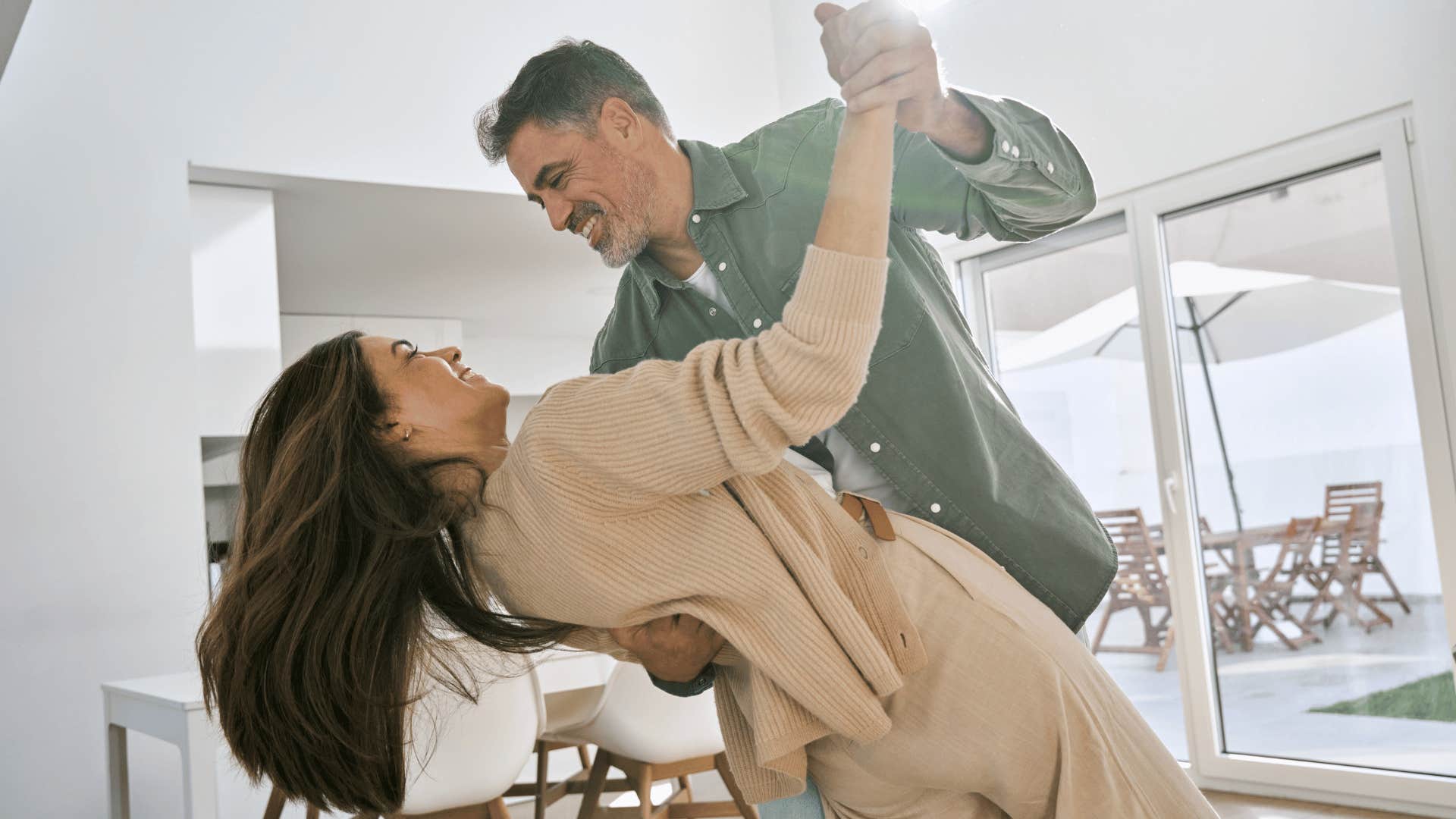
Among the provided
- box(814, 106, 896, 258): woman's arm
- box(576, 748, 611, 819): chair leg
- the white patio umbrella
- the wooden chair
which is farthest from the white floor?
box(814, 106, 896, 258): woman's arm

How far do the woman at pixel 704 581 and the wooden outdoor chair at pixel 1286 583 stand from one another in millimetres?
3307

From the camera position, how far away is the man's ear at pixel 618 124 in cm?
145

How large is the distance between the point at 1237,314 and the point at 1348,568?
0.95 metres

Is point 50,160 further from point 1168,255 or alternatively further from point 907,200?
point 1168,255

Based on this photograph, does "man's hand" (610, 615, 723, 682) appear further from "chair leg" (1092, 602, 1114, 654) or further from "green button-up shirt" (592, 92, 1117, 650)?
"chair leg" (1092, 602, 1114, 654)

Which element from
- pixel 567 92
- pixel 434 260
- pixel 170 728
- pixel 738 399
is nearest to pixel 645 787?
pixel 170 728

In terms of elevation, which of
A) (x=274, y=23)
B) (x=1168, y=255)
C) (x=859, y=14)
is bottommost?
(x=859, y=14)

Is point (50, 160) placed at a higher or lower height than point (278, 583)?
higher

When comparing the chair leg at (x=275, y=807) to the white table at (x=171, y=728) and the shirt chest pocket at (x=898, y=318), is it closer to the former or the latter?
the white table at (x=171, y=728)

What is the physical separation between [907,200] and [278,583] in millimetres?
810

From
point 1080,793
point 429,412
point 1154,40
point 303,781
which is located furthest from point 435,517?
point 1154,40

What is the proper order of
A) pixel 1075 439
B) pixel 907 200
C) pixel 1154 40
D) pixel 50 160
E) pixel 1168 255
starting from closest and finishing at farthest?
pixel 907 200, pixel 50 160, pixel 1154 40, pixel 1168 255, pixel 1075 439

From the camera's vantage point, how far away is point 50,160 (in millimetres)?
3574

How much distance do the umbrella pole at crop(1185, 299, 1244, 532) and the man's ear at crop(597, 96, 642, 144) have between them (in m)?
3.21
